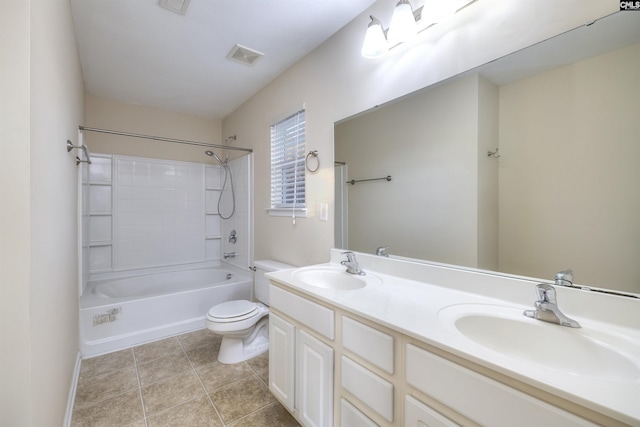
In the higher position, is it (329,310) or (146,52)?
(146,52)

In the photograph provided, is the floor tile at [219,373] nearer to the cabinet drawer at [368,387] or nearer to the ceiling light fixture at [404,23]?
the cabinet drawer at [368,387]

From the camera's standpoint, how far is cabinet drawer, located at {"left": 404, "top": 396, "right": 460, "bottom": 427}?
772 millimetres

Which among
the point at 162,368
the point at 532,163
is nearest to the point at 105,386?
the point at 162,368

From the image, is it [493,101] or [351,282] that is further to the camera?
[351,282]

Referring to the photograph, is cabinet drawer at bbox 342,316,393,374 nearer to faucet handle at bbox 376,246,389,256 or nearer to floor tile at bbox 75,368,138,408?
faucet handle at bbox 376,246,389,256

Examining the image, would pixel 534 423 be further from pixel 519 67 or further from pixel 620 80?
pixel 519 67

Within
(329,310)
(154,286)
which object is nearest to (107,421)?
(329,310)

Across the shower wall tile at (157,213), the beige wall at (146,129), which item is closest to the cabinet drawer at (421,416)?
the beige wall at (146,129)

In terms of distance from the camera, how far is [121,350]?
228 cm

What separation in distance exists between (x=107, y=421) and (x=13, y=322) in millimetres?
1199

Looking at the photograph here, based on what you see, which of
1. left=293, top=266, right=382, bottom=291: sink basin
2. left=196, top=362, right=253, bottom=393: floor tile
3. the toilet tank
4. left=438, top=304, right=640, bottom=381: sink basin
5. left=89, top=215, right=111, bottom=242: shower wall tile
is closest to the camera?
left=438, top=304, right=640, bottom=381: sink basin

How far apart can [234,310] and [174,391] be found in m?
0.62

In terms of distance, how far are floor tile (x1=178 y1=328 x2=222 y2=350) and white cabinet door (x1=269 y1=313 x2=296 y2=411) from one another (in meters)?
1.14

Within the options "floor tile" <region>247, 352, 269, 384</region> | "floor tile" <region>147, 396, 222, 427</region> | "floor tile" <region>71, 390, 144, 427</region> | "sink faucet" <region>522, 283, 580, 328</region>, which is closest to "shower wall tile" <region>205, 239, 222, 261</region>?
"floor tile" <region>247, 352, 269, 384</region>
